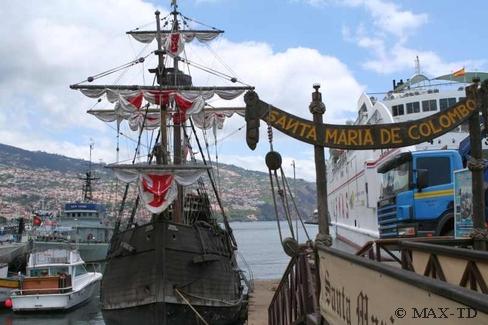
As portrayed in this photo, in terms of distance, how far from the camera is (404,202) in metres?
14.6

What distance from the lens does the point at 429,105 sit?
2900 cm

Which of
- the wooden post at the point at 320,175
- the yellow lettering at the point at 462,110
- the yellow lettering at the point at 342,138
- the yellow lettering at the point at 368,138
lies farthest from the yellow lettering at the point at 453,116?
the wooden post at the point at 320,175

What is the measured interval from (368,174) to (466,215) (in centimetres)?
1657

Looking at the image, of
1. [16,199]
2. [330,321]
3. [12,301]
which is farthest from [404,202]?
[16,199]

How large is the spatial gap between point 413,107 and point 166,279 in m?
16.2

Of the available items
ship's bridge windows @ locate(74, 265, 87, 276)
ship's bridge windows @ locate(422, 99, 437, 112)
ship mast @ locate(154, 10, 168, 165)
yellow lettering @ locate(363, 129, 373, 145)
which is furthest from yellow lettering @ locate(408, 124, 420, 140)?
ship's bridge windows @ locate(74, 265, 87, 276)

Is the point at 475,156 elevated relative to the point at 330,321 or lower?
elevated

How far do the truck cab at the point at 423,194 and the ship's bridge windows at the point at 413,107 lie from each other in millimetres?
14305

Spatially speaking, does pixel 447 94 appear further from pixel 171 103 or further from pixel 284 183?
pixel 284 183

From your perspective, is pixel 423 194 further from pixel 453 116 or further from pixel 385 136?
pixel 385 136

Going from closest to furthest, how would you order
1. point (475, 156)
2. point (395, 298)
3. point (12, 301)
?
point (395, 298)
point (475, 156)
point (12, 301)

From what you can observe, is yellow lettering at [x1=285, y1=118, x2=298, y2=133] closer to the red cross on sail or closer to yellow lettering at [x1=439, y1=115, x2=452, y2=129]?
yellow lettering at [x1=439, y1=115, x2=452, y2=129]

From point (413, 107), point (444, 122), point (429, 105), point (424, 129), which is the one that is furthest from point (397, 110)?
point (424, 129)

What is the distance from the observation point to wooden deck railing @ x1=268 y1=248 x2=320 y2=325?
26.8 feet
